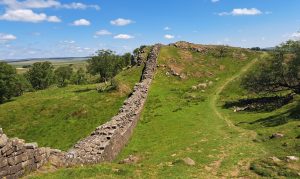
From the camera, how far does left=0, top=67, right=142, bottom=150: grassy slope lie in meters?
46.3

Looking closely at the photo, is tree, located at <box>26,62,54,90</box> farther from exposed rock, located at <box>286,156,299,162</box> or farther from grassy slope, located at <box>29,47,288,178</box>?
exposed rock, located at <box>286,156,299,162</box>

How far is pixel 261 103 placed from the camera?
52250 mm

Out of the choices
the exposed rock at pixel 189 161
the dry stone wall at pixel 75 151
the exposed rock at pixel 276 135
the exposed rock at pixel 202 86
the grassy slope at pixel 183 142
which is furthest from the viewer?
the exposed rock at pixel 202 86

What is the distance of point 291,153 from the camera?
89.3ft

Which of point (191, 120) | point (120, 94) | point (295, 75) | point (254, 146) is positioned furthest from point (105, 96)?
point (254, 146)

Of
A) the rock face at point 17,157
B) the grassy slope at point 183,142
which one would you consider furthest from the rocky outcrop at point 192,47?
the rock face at point 17,157

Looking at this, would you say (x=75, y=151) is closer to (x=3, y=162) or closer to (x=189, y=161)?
(x=3, y=162)

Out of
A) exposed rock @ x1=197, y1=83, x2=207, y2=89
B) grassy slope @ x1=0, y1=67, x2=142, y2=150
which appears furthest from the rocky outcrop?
grassy slope @ x1=0, y1=67, x2=142, y2=150

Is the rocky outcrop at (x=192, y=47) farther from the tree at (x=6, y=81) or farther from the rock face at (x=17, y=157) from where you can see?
the rock face at (x=17, y=157)

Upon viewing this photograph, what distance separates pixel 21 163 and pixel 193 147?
1587 cm

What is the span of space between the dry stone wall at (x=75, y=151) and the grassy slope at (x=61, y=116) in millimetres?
7689

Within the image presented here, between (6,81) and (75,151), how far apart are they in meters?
65.8

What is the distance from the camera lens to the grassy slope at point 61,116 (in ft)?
152

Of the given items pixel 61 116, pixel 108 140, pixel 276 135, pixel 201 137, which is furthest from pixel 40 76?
pixel 276 135
